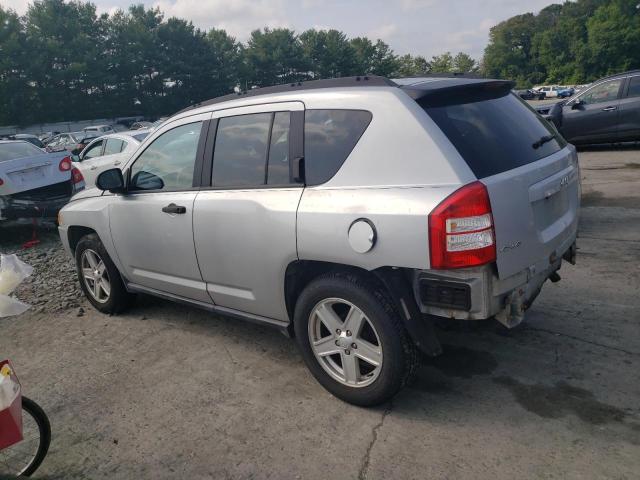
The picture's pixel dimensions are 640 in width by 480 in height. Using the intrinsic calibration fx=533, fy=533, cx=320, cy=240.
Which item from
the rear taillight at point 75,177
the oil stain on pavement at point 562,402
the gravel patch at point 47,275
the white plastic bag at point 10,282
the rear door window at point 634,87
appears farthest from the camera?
the rear door window at point 634,87

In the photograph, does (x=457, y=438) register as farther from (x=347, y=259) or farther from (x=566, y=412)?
(x=347, y=259)

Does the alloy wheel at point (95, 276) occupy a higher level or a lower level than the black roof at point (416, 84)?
lower

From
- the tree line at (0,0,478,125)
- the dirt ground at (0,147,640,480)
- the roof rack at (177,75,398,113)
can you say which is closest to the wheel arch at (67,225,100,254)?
the dirt ground at (0,147,640,480)

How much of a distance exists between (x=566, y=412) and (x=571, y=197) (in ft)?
4.43

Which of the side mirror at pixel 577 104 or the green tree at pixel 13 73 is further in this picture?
the green tree at pixel 13 73

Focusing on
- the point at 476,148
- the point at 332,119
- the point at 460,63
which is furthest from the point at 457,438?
the point at 460,63

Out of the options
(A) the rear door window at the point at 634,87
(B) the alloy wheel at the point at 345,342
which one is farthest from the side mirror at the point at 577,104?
(B) the alloy wheel at the point at 345,342

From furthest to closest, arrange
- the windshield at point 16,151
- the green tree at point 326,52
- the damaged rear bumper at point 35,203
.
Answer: the green tree at point 326,52 → the windshield at point 16,151 → the damaged rear bumper at point 35,203

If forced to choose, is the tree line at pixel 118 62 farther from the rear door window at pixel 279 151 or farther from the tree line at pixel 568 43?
the rear door window at pixel 279 151

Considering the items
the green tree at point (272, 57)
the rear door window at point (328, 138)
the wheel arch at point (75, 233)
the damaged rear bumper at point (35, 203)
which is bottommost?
the damaged rear bumper at point (35, 203)

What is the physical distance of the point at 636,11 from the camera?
9450cm

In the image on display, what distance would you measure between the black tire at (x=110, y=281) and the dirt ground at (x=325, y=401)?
0.45 ft

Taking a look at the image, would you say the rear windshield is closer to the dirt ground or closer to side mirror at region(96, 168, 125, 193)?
the dirt ground

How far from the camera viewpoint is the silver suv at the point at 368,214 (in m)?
2.69
